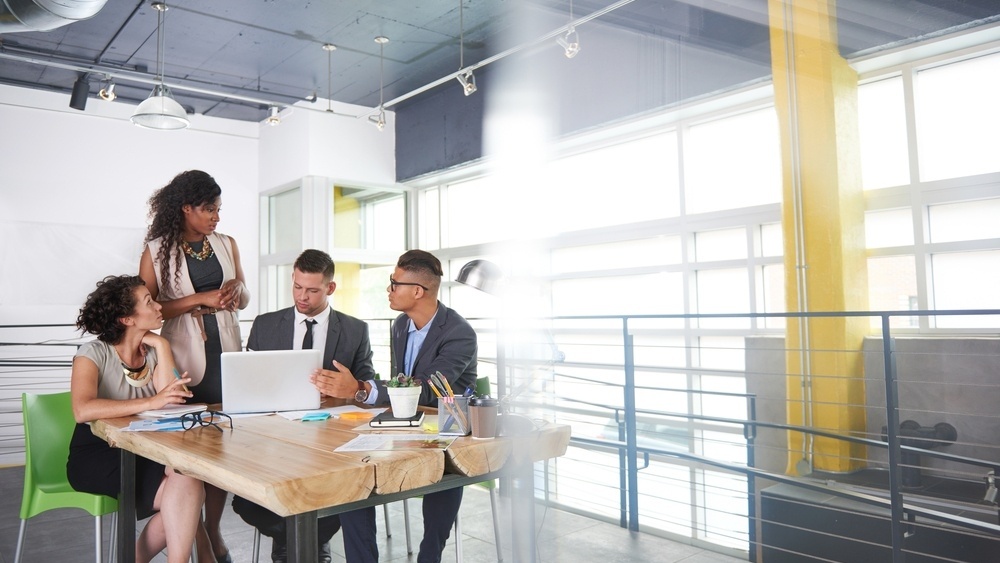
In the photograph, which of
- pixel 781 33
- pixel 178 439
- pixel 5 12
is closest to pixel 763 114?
pixel 781 33

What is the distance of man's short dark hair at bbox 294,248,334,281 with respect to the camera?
216cm

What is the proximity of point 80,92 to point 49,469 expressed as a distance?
10.5 feet

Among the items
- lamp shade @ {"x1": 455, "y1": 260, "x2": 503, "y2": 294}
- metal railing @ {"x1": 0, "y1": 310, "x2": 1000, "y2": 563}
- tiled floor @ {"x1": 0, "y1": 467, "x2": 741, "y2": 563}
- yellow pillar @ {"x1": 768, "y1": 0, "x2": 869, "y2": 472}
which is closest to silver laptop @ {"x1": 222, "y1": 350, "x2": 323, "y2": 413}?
lamp shade @ {"x1": 455, "y1": 260, "x2": 503, "y2": 294}

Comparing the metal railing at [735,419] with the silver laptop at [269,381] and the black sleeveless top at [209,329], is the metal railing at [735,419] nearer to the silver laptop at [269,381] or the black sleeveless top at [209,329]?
the silver laptop at [269,381]

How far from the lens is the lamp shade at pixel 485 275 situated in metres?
0.70

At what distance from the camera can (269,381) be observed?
175cm

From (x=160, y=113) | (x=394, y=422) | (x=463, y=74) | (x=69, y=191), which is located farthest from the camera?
(x=69, y=191)

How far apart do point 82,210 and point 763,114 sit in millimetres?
5322

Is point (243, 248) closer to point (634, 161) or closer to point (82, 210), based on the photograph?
point (82, 210)

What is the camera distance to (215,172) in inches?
211

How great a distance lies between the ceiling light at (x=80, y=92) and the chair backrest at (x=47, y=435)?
118 inches

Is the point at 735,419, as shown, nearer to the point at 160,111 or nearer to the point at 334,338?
the point at 334,338

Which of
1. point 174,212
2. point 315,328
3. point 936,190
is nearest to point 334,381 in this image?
point 315,328

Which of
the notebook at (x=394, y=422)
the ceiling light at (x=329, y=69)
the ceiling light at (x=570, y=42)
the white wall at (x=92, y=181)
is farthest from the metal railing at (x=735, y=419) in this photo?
A: the white wall at (x=92, y=181)
